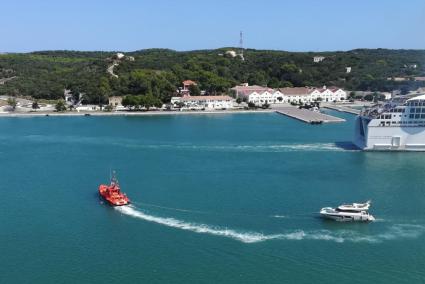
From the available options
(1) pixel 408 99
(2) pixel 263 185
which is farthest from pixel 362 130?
(2) pixel 263 185

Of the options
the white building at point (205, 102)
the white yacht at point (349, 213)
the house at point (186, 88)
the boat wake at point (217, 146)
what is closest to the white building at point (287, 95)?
the white building at point (205, 102)

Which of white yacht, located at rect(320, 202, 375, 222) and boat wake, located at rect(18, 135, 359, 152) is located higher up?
boat wake, located at rect(18, 135, 359, 152)

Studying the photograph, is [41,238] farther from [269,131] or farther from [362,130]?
[269,131]

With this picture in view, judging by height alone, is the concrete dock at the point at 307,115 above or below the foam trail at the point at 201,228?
above

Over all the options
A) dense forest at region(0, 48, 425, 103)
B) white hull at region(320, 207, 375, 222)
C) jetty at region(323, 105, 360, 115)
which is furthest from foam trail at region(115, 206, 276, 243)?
dense forest at region(0, 48, 425, 103)

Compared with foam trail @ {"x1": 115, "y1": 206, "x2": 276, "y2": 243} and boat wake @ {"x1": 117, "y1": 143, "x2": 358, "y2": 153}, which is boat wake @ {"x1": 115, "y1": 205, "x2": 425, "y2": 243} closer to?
foam trail @ {"x1": 115, "y1": 206, "x2": 276, "y2": 243}

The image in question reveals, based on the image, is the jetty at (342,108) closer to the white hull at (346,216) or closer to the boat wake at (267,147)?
the boat wake at (267,147)

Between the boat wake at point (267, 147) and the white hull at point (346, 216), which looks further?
the boat wake at point (267, 147)
